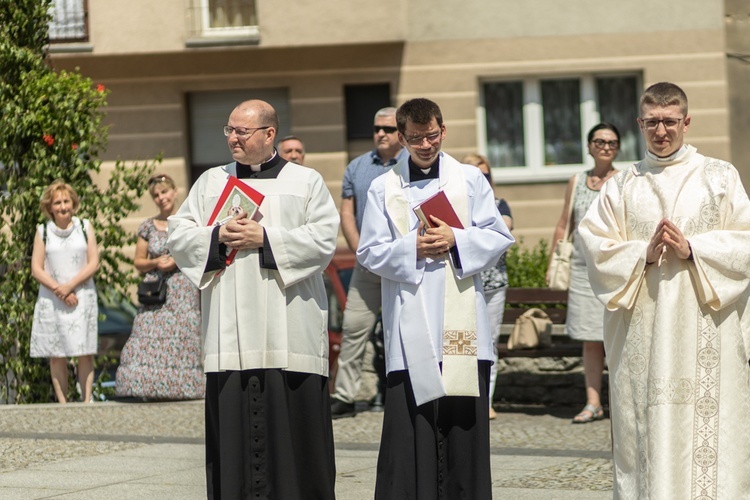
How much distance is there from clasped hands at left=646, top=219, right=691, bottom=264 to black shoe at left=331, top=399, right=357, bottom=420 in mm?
4797

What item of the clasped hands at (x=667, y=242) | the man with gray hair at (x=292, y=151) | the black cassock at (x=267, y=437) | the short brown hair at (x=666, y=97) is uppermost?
the man with gray hair at (x=292, y=151)

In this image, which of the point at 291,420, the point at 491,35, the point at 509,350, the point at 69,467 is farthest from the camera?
the point at 491,35

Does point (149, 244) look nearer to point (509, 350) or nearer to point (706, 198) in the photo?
point (509, 350)

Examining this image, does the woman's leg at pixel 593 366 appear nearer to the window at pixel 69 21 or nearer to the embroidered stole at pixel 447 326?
the embroidered stole at pixel 447 326

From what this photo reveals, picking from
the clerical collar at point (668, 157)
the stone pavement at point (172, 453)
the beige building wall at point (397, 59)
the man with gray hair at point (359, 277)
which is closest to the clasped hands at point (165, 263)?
the stone pavement at point (172, 453)

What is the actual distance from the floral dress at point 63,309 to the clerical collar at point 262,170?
15.8ft

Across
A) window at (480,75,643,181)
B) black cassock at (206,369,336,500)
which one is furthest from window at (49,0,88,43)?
black cassock at (206,369,336,500)

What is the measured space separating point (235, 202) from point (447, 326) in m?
1.16

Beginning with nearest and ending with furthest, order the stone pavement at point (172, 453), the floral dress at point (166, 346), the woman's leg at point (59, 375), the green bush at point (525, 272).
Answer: the stone pavement at point (172, 453) → the floral dress at point (166, 346) → the woman's leg at point (59, 375) → the green bush at point (525, 272)

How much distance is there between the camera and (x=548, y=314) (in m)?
11.6

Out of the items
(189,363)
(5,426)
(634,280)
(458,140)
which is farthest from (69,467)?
(458,140)

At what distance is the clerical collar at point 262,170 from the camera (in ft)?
22.2

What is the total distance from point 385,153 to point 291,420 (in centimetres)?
375

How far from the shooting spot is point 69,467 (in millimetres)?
8508
